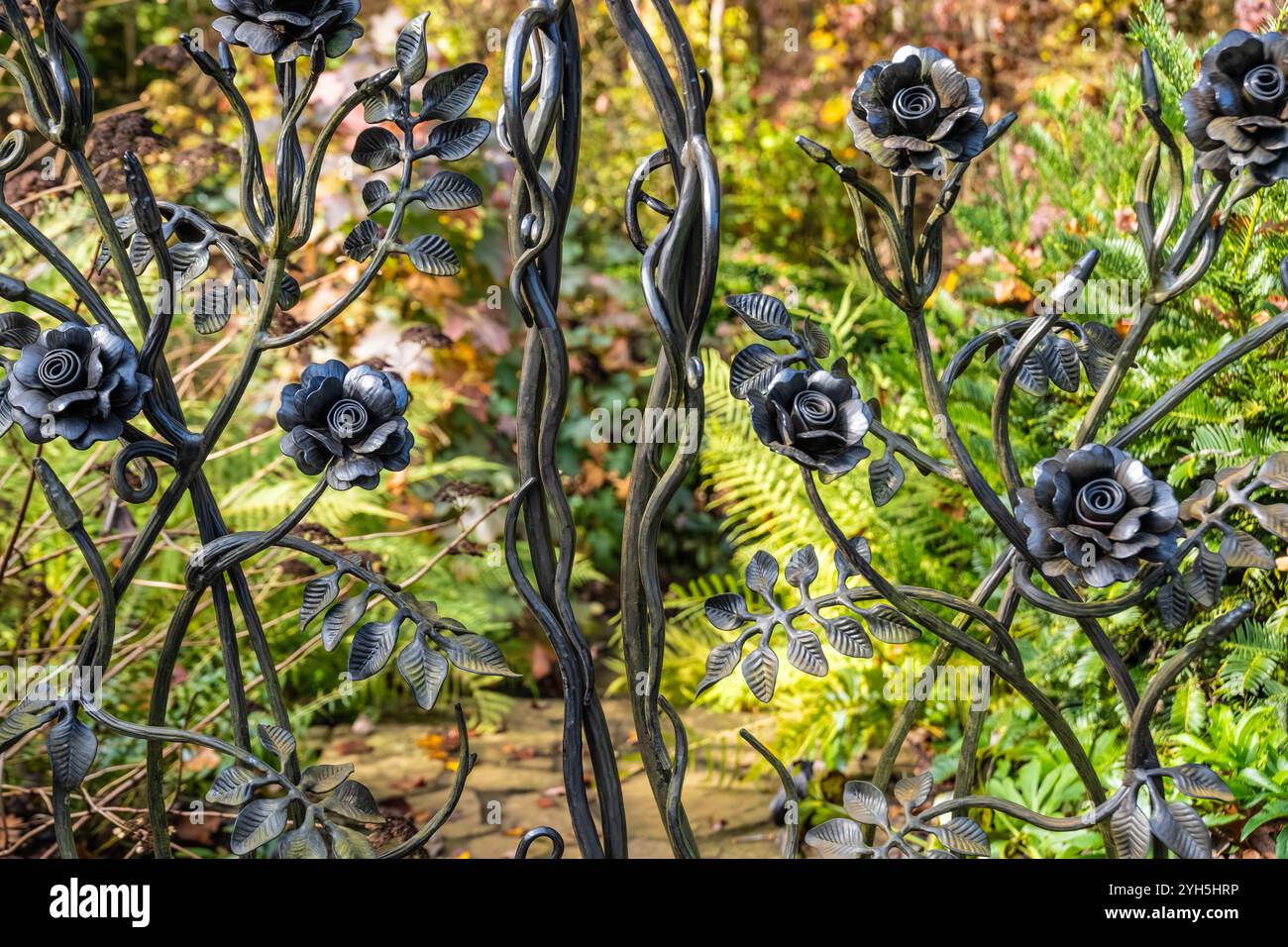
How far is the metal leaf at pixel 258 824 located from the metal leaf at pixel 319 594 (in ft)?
0.64

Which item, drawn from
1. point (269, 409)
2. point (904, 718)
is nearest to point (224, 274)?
point (269, 409)

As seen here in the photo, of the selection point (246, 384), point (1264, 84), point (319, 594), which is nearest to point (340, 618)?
point (319, 594)

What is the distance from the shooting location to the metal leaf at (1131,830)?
107 cm

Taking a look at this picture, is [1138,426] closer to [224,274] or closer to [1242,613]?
[1242,613]

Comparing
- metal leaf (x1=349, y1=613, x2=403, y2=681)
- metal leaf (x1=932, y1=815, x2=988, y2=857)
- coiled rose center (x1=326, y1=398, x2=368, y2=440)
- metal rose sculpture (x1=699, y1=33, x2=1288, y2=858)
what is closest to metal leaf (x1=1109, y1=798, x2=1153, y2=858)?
metal rose sculpture (x1=699, y1=33, x2=1288, y2=858)

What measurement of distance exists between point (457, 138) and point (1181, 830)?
1.02 metres

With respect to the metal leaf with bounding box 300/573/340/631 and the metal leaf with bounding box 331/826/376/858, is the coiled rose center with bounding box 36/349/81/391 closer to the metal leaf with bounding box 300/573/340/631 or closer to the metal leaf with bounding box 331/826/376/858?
the metal leaf with bounding box 300/573/340/631

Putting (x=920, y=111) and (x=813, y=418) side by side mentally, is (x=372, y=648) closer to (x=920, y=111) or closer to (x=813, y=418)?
(x=813, y=418)

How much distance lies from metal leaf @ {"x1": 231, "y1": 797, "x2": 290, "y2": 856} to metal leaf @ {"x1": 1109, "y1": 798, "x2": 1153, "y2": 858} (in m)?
0.86

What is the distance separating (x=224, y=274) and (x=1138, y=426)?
3.33m

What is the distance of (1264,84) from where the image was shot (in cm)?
98

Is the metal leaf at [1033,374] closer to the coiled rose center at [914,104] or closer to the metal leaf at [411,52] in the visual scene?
the coiled rose center at [914,104]

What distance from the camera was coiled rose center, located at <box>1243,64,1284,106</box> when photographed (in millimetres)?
975

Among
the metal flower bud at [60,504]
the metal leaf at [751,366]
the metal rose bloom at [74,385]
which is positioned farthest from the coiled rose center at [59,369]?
the metal leaf at [751,366]
